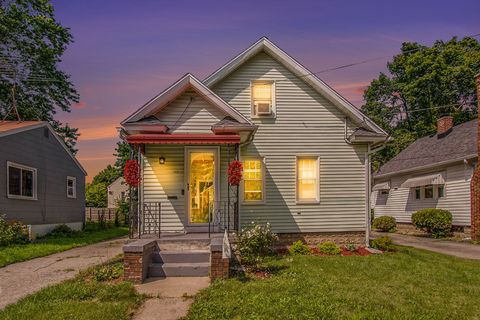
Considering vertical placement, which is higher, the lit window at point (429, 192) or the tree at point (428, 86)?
the tree at point (428, 86)

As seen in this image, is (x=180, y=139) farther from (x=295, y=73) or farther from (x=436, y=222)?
(x=436, y=222)

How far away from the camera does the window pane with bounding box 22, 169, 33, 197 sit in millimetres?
15666

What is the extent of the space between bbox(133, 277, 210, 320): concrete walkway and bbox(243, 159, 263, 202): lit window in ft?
15.8

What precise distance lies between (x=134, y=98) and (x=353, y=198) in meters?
10.0

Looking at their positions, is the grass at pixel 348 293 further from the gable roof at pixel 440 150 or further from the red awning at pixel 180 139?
the gable roof at pixel 440 150

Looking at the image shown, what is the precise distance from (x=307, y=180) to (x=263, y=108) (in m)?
2.92

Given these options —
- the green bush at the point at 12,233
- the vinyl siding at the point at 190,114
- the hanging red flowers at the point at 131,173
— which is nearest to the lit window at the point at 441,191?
the vinyl siding at the point at 190,114

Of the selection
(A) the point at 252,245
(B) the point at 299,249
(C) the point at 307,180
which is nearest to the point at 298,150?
(C) the point at 307,180

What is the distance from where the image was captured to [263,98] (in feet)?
42.4

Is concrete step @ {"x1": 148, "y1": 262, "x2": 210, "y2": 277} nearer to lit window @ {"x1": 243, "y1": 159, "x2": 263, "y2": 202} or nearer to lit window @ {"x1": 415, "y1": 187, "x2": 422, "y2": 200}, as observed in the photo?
lit window @ {"x1": 243, "y1": 159, "x2": 263, "y2": 202}

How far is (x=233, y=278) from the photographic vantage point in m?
7.67

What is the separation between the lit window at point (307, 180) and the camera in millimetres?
12734

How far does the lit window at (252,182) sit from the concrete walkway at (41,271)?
15.6 feet

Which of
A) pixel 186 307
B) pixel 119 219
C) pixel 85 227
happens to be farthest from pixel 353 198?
pixel 119 219
